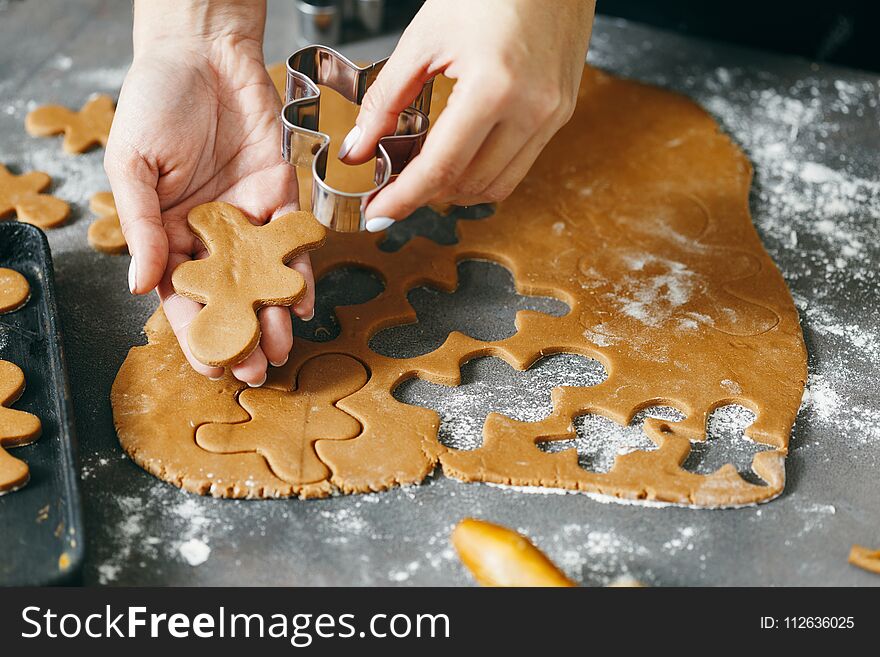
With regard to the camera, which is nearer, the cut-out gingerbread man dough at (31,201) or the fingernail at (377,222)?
the fingernail at (377,222)

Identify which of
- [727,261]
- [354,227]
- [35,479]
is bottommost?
[35,479]

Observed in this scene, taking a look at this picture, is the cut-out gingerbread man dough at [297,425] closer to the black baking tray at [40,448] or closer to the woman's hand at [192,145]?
the woman's hand at [192,145]

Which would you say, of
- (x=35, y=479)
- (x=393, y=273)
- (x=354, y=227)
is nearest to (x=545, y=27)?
(x=354, y=227)

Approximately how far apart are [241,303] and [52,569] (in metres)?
0.50

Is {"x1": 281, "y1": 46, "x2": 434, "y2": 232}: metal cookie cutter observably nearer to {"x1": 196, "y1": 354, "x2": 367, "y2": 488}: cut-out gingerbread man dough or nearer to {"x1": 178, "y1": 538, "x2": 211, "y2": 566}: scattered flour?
{"x1": 196, "y1": 354, "x2": 367, "y2": 488}: cut-out gingerbread man dough

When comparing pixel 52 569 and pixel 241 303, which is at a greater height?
pixel 241 303

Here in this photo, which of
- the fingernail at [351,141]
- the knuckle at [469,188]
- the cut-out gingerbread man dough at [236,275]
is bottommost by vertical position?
the cut-out gingerbread man dough at [236,275]

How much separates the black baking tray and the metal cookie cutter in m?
0.50

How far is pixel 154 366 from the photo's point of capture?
5.17 ft

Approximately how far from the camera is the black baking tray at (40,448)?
1.24 metres

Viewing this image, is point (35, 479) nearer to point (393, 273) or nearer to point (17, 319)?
point (17, 319)

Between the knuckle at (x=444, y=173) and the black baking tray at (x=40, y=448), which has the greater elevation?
the knuckle at (x=444, y=173)

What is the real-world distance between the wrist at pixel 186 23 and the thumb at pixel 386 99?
0.54 m

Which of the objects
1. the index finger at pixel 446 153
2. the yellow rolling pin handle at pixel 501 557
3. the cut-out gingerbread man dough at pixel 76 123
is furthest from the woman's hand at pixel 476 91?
the cut-out gingerbread man dough at pixel 76 123
